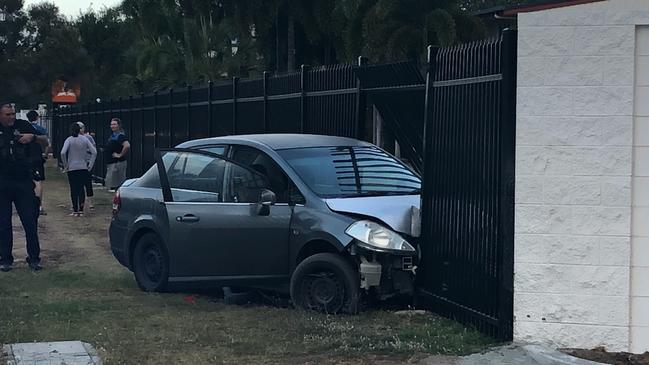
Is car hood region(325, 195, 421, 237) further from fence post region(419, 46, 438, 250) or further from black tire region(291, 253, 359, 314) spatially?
black tire region(291, 253, 359, 314)

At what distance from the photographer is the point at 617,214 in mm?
6773

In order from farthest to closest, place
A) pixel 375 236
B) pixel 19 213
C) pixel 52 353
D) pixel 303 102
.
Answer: pixel 303 102 < pixel 19 213 < pixel 375 236 < pixel 52 353

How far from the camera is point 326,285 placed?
8.33 metres

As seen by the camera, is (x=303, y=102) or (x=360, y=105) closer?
(x=360, y=105)

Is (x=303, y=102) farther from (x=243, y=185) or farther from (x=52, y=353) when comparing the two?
(x=52, y=353)

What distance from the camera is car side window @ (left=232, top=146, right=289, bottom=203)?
349 inches

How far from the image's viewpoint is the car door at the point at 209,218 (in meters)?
8.92

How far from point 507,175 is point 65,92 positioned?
160 feet

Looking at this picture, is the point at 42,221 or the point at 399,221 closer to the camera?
the point at 399,221

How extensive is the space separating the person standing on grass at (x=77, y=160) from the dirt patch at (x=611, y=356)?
12.4m

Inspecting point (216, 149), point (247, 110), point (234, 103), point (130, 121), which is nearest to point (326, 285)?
point (216, 149)

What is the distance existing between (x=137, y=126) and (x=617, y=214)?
1798cm

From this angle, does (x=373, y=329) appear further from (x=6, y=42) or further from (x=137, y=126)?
(x=6, y=42)

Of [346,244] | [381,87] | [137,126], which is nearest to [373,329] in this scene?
[346,244]
